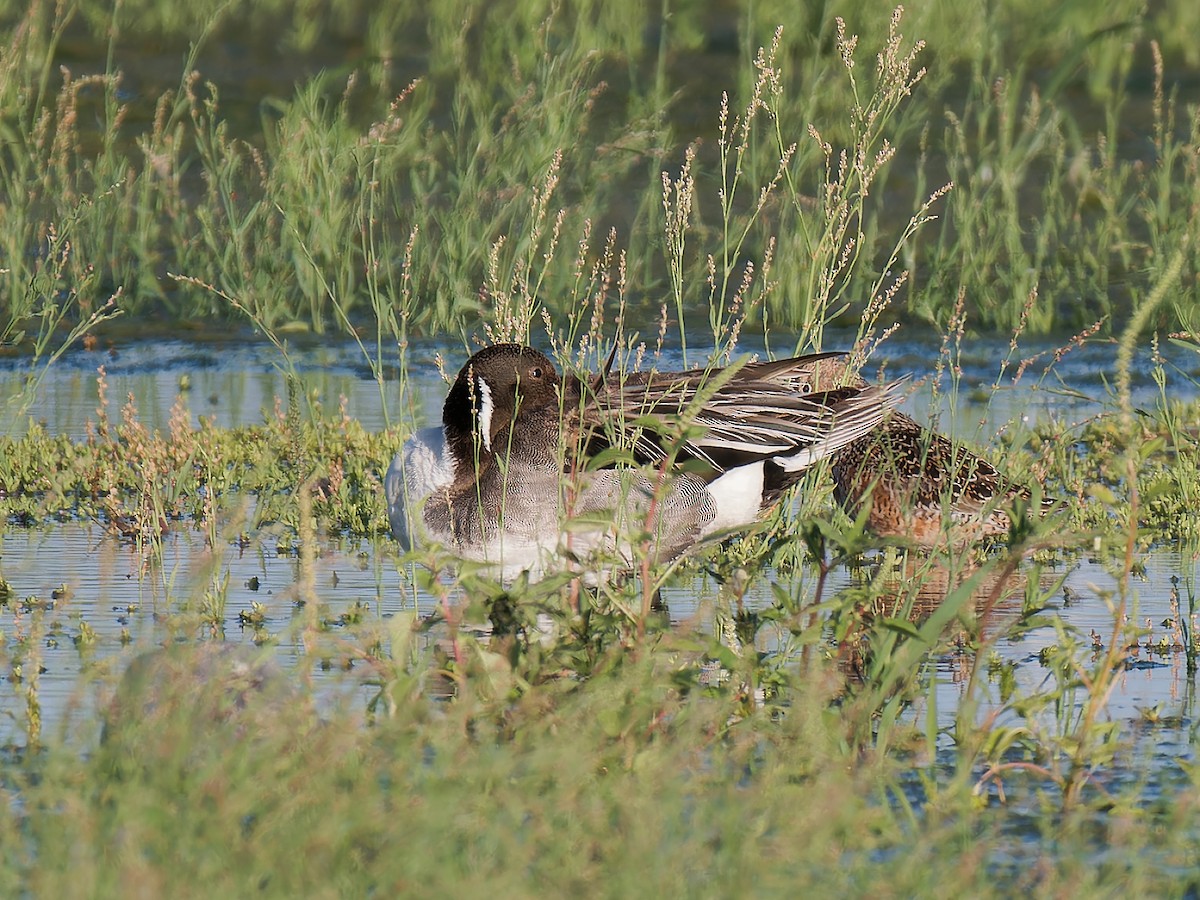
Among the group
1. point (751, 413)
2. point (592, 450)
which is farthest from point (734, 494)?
point (592, 450)

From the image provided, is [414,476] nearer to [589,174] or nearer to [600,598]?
[600,598]

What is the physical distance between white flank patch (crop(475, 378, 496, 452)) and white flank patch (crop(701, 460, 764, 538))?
740 millimetres

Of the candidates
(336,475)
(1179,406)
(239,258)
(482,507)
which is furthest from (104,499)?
(1179,406)

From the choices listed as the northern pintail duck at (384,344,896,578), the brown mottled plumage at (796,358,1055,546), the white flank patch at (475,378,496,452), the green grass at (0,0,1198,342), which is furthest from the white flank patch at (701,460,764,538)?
the green grass at (0,0,1198,342)

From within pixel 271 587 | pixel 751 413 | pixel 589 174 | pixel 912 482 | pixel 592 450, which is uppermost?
pixel 589 174

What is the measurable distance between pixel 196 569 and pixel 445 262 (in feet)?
16.6

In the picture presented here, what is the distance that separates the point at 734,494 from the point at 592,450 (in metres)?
0.56

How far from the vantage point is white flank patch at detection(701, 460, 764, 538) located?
6980 millimetres

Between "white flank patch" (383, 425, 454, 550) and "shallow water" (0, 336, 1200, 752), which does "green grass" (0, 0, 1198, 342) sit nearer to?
"shallow water" (0, 336, 1200, 752)

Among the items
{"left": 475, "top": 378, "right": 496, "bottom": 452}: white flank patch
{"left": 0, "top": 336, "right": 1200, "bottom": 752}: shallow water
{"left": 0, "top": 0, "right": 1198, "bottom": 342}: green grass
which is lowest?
{"left": 0, "top": 336, "right": 1200, "bottom": 752}: shallow water

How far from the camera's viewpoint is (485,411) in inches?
272

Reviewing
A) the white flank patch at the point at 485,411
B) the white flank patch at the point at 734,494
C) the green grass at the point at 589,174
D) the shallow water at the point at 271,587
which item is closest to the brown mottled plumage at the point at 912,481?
the shallow water at the point at 271,587

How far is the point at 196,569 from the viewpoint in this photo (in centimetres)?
652

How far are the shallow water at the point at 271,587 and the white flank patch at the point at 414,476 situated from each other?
0.17 meters
